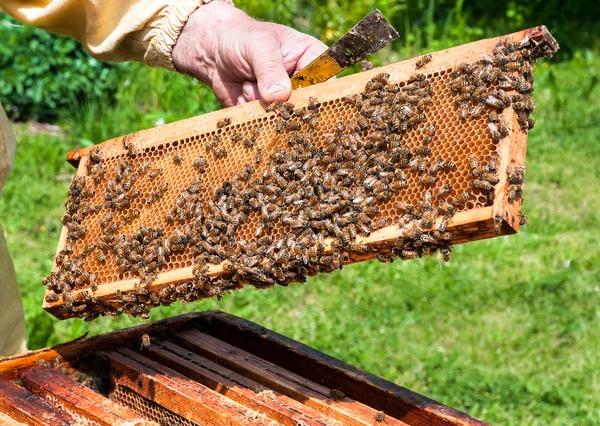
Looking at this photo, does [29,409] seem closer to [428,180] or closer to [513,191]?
[428,180]

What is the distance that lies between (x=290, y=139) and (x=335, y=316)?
3826mm

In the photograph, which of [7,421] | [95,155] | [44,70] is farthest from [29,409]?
[44,70]

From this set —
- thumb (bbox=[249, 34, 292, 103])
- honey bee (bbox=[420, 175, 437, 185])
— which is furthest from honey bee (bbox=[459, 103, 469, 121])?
thumb (bbox=[249, 34, 292, 103])

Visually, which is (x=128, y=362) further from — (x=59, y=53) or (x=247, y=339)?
(x=59, y=53)

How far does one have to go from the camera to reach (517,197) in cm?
259

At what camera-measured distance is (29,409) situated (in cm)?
279

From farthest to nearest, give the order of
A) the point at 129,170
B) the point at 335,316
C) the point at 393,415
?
the point at 335,316 → the point at 129,170 → the point at 393,415

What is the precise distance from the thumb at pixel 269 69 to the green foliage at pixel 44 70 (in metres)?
7.03

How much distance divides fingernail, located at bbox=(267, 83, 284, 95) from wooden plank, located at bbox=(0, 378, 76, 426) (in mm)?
1501

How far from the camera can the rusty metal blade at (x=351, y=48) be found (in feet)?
10.6

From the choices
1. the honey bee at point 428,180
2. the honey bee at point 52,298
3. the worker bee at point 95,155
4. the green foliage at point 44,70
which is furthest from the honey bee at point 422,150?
the green foliage at point 44,70

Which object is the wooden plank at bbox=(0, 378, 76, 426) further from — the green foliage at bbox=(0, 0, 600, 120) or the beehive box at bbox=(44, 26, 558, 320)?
the green foliage at bbox=(0, 0, 600, 120)

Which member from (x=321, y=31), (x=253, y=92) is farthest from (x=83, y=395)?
(x=321, y=31)

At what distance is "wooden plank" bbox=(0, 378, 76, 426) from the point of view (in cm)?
272
